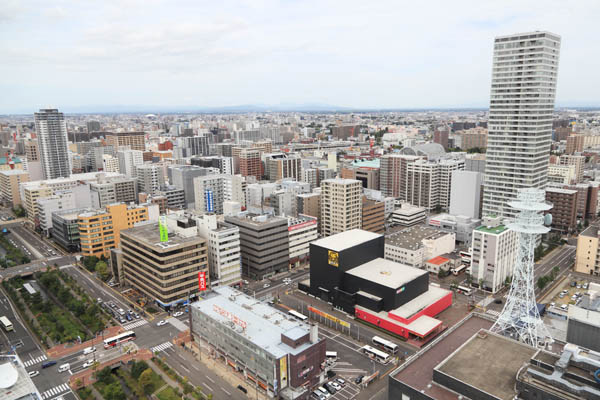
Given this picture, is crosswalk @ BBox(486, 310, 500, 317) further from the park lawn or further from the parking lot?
the park lawn

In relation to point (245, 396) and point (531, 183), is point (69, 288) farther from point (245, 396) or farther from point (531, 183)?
point (531, 183)

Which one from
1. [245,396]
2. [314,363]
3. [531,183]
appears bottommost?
[245,396]

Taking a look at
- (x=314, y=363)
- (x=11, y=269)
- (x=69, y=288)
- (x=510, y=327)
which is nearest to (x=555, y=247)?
(x=510, y=327)

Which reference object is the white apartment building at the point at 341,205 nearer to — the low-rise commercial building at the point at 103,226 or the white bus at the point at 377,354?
the white bus at the point at 377,354

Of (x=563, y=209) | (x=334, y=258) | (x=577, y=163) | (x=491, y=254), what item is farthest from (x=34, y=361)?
(x=577, y=163)

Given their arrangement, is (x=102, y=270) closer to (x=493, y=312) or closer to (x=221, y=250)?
(x=221, y=250)
